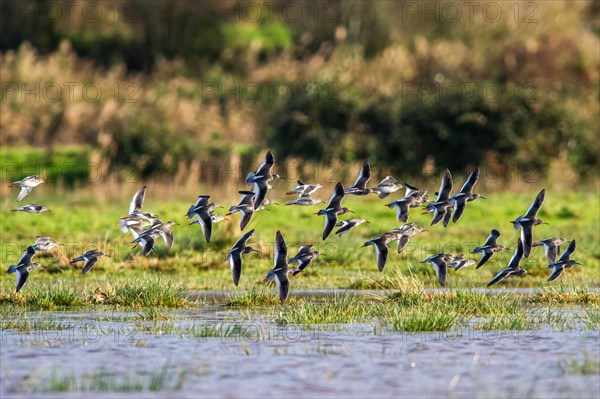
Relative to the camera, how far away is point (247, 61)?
4997 centimetres

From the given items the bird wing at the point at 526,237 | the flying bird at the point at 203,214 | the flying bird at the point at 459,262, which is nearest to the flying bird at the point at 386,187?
the flying bird at the point at 459,262

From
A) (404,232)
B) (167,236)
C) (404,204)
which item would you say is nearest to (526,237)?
(404,204)

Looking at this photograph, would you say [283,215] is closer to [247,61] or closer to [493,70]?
[493,70]

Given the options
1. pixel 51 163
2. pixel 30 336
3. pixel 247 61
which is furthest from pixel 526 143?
pixel 30 336

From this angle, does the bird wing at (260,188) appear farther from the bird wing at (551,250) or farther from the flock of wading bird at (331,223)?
the bird wing at (551,250)

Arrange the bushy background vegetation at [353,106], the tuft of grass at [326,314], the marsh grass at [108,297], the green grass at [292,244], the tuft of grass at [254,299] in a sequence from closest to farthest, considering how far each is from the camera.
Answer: the tuft of grass at [326,314] < the marsh grass at [108,297] < the tuft of grass at [254,299] < the green grass at [292,244] < the bushy background vegetation at [353,106]

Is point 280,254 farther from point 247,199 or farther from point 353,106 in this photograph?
point 353,106

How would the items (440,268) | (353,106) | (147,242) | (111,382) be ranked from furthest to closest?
(353,106), (440,268), (147,242), (111,382)

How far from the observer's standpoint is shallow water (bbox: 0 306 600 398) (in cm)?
1160

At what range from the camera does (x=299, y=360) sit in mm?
12984

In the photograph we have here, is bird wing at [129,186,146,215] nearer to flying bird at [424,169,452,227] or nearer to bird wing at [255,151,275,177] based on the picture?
bird wing at [255,151,275,177]

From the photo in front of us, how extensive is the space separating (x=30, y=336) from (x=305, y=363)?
3334mm

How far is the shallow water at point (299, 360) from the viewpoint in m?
11.6

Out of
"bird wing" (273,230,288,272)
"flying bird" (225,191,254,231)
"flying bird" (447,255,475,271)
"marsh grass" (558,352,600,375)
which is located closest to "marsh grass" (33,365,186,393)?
"bird wing" (273,230,288,272)
